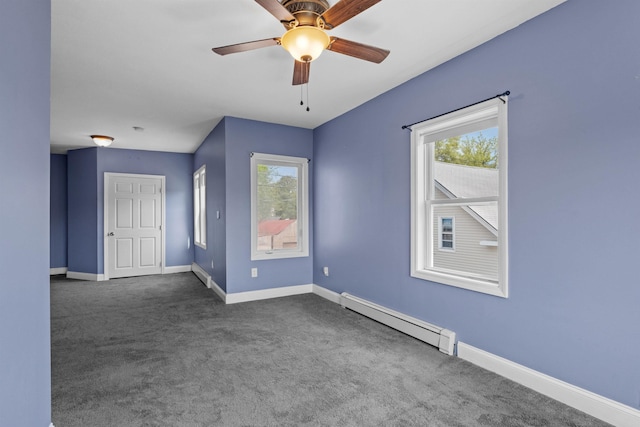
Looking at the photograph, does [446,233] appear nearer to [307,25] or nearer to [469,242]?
[469,242]

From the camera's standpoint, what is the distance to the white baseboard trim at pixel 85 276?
6.22 meters

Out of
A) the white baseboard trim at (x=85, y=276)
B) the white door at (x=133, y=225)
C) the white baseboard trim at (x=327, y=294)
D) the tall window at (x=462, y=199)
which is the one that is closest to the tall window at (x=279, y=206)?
the white baseboard trim at (x=327, y=294)

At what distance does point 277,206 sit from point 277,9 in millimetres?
3333

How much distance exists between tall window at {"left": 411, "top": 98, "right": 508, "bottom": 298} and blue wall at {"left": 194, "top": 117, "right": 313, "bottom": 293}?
2.22 m

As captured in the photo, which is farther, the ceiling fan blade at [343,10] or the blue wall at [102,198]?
the blue wall at [102,198]

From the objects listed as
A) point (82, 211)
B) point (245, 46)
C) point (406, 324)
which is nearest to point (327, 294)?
point (406, 324)

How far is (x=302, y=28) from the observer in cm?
194

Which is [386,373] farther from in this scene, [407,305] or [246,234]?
[246,234]

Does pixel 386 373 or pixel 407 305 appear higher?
pixel 407 305

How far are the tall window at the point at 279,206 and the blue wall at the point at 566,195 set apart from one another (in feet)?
7.74

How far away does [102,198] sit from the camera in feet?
20.8

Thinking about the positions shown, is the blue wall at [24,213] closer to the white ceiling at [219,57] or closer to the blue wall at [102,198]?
the white ceiling at [219,57]

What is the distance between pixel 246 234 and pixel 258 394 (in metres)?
2.65

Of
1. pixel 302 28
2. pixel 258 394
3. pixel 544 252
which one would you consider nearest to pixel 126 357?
pixel 258 394
